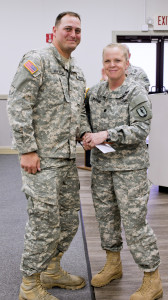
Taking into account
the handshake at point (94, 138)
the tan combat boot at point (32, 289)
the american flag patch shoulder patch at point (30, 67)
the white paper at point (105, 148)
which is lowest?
the tan combat boot at point (32, 289)

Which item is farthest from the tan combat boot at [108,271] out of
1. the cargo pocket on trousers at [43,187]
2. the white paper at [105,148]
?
the white paper at [105,148]

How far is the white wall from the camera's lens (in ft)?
21.8

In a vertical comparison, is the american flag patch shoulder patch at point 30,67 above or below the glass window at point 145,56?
below

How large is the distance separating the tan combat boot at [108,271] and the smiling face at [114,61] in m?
1.01

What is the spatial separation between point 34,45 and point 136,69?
4.17 m

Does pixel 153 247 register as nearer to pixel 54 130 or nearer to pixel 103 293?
pixel 103 293

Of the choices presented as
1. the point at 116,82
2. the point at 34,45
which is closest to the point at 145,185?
the point at 116,82

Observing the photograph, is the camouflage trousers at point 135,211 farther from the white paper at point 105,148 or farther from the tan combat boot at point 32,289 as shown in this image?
the tan combat boot at point 32,289

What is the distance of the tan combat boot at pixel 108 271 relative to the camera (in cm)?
211

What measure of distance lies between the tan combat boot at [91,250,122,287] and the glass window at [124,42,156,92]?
5.51 m

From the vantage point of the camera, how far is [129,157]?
188 centimetres

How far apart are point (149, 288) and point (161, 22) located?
5.82 m

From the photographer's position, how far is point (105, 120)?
191 cm

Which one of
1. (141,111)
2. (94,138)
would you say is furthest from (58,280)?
(141,111)
